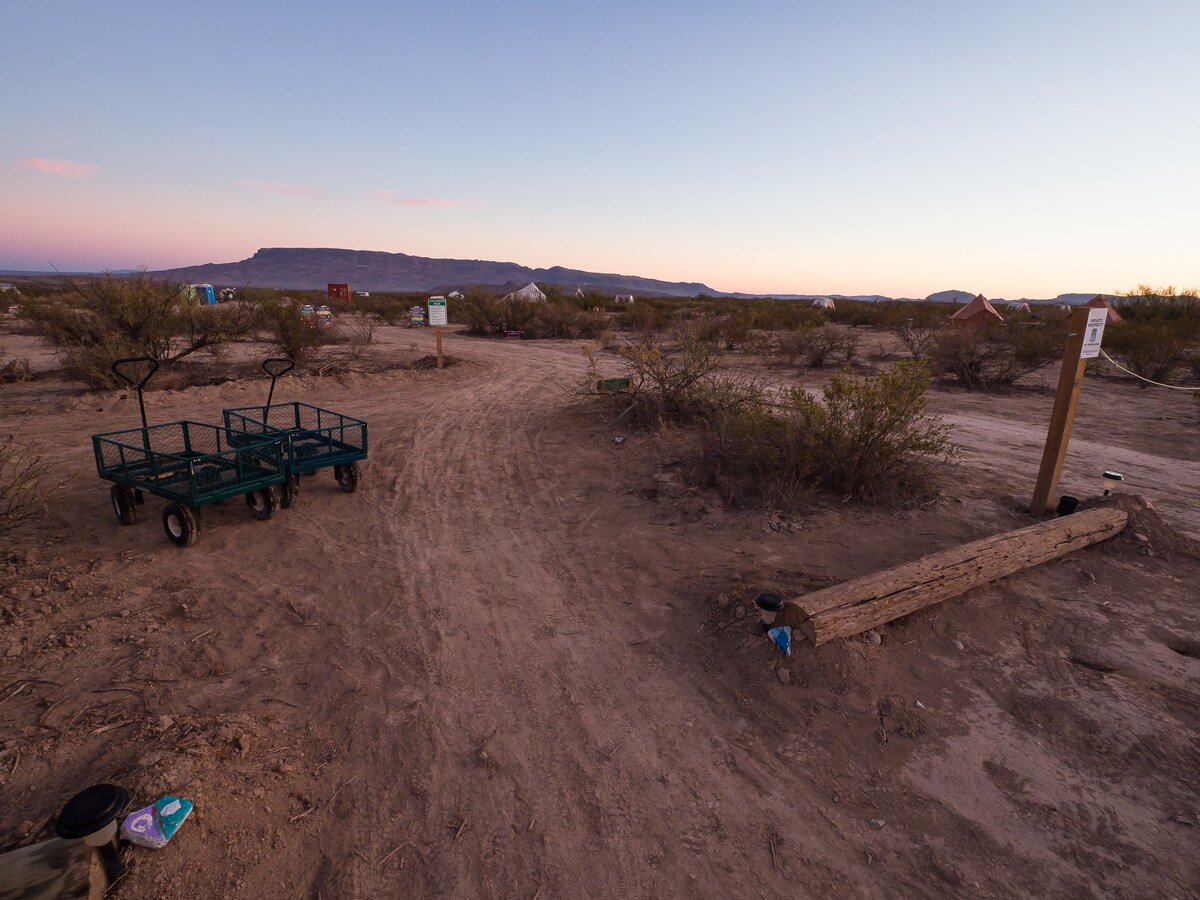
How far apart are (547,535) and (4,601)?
3.93 m

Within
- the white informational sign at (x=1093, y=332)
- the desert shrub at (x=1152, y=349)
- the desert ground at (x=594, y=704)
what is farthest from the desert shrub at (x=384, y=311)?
the white informational sign at (x=1093, y=332)

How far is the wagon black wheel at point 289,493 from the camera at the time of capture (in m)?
6.16

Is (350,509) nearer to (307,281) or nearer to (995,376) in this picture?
(995,376)

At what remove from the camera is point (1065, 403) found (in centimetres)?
552

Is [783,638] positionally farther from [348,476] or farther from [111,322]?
[111,322]

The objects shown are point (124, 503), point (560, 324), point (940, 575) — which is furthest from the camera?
point (560, 324)

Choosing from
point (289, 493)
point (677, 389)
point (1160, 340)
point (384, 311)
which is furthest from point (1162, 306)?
point (384, 311)

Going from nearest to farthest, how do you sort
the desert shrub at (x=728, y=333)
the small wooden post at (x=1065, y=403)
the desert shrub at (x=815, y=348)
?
1. the small wooden post at (x=1065, y=403)
2. the desert shrub at (x=815, y=348)
3. the desert shrub at (x=728, y=333)

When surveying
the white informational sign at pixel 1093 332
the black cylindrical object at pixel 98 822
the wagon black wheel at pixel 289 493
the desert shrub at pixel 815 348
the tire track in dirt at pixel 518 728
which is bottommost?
the tire track in dirt at pixel 518 728

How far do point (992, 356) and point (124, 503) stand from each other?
1724cm

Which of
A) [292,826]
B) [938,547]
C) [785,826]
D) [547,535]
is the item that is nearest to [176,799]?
[292,826]

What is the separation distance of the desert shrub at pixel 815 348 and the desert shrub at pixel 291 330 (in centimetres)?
1323

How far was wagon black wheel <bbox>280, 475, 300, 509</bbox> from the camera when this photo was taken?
6160 millimetres

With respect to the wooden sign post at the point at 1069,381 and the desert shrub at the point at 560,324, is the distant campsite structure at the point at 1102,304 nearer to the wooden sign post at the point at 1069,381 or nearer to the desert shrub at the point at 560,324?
the wooden sign post at the point at 1069,381
